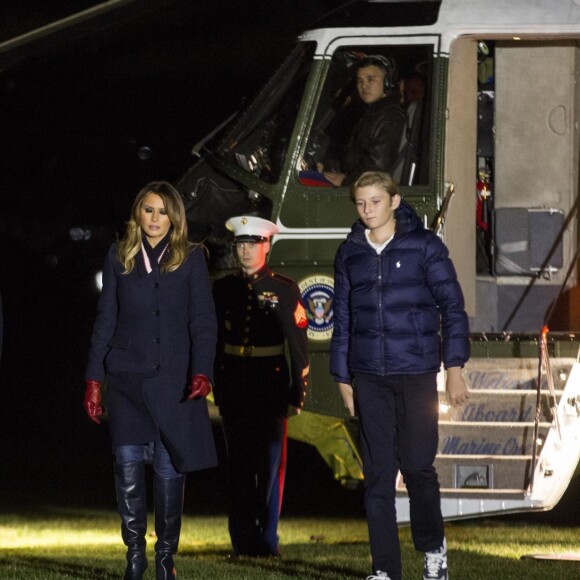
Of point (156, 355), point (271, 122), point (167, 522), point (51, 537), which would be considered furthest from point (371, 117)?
point (51, 537)

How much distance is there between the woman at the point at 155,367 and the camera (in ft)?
21.8

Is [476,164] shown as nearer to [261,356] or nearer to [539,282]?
[539,282]

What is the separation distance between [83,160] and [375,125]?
8871 mm

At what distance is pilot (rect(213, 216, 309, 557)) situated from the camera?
309 inches

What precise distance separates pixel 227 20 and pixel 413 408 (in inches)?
369

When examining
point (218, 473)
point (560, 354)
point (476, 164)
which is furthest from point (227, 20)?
point (560, 354)

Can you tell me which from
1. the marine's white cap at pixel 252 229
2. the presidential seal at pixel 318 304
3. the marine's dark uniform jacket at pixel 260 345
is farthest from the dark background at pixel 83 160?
the marine's white cap at pixel 252 229

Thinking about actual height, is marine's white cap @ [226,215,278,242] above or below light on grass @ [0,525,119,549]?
above

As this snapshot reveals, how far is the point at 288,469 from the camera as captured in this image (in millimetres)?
12727

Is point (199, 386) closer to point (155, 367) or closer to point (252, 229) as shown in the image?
point (155, 367)

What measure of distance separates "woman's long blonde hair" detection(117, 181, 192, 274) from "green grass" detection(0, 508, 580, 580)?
1.37 meters

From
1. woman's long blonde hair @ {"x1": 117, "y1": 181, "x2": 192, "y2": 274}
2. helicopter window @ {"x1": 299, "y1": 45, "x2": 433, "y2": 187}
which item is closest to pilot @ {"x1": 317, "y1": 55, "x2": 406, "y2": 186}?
helicopter window @ {"x1": 299, "y1": 45, "x2": 433, "y2": 187}

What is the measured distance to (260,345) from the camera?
25.8 ft

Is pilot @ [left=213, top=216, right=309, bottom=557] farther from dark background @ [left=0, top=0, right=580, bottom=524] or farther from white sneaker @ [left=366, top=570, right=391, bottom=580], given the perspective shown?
dark background @ [left=0, top=0, right=580, bottom=524]
